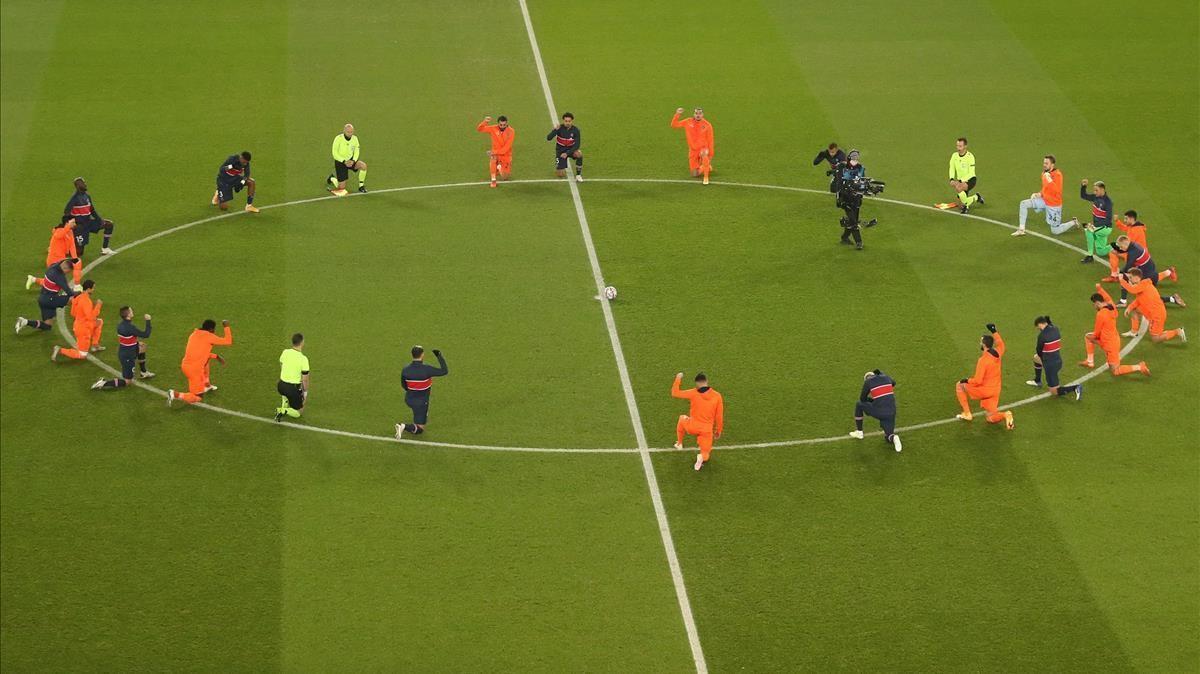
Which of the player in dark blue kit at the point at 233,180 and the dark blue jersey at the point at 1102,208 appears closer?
the dark blue jersey at the point at 1102,208

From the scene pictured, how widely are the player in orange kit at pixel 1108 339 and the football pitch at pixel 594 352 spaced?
0.29 meters

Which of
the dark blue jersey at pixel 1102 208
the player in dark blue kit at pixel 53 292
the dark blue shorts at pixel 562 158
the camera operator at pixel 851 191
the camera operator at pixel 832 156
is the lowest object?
the player in dark blue kit at pixel 53 292

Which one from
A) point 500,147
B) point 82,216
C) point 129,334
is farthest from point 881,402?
point 82,216

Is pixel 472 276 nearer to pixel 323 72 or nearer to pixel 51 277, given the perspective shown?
pixel 51 277

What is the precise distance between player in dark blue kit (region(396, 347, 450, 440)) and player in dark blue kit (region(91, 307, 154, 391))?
4.54m

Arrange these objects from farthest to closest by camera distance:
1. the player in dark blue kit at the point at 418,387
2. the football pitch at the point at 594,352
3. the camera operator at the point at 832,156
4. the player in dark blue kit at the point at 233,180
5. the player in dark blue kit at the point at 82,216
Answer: the player in dark blue kit at the point at 233,180, the camera operator at the point at 832,156, the player in dark blue kit at the point at 82,216, the player in dark blue kit at the point at 418,387, the football pitch at the point at 594,352

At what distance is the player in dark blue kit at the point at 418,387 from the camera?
2581 centimetres

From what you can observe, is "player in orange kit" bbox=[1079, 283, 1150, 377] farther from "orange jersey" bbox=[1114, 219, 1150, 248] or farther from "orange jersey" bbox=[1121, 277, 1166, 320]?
"orange jersey" bbox=[1114, 219, 1150, 248]

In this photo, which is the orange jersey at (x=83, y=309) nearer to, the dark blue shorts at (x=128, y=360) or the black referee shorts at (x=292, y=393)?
the dark blue shorts at (x=128, y=360)

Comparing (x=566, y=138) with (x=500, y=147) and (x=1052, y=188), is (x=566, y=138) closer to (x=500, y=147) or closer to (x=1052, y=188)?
(x=500, y=147)

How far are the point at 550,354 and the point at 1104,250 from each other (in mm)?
11552

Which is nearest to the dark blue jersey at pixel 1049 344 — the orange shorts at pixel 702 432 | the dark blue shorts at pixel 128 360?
the orange shorts at pixel 702 432

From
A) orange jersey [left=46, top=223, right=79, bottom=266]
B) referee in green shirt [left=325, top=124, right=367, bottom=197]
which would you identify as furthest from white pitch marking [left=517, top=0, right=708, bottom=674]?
orange jersey [left=46, top=223, right=79, bottom=266]

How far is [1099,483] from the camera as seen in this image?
25.1 metres
